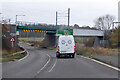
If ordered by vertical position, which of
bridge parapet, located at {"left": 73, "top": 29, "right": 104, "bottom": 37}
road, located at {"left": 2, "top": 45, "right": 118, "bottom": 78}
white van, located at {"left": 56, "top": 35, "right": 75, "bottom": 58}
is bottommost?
road, located at {"left": 2, "top": 45, "right": 118, "bottom": 78}

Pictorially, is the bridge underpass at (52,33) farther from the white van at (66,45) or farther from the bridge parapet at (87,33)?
the white van at (66,45)

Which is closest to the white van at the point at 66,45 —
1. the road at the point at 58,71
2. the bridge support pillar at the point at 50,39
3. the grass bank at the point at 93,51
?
the grass bank at the point at 93,51

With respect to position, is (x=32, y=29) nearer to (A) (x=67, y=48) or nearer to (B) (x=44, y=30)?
(B) (x=44, y=30)

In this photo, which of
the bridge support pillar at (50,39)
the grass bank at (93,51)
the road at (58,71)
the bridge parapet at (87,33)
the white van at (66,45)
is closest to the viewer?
the road at (58,71)

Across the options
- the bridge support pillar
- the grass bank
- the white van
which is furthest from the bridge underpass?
the white van

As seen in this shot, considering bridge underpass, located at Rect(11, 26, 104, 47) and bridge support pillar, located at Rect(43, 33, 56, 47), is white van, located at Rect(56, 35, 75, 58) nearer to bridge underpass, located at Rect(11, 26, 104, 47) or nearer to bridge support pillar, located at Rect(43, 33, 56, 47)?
bridge underpass, located at Rect(11, 26, 104, 47)

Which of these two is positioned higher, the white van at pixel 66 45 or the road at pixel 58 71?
the white van at pixel 66 45

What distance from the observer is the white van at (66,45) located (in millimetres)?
28328

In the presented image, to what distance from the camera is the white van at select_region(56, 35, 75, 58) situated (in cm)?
2833

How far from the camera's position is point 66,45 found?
28.2m

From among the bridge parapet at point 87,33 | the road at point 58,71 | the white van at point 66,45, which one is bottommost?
the road at point 58,71

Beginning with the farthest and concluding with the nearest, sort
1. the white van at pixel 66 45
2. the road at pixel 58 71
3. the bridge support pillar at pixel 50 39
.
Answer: the bridge support pillar at pixel 50 39
the white van at pixel 66 45
the road at pixel 58 71

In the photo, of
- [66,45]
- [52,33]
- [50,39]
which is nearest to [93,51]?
[66,45]

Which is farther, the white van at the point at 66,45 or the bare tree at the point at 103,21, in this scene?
the bare tree at the point at 103,21
